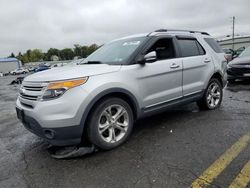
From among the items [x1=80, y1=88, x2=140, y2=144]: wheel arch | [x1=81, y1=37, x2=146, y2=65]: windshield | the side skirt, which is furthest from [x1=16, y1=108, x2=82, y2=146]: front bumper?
[x1=81, y1=37, x2=146, y2=65]: windshield

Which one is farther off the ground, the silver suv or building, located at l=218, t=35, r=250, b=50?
building, located at l=218, t=35, r=250, b=50

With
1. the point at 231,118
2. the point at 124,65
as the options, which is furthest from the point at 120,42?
the point at 231,118

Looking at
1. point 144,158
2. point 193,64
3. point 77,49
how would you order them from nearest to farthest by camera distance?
point 144,158 → point 193,64 → point 77,49

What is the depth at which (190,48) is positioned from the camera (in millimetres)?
4949

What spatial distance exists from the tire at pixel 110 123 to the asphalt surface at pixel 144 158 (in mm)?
157

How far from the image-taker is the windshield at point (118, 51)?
13.2ft

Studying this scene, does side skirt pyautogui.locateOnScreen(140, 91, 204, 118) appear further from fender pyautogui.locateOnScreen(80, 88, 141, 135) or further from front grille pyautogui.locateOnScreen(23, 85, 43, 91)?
front grille pyautogui.locateOnScreen(23, 85, 43, 91)

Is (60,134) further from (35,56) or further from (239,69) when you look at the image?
(35,56)

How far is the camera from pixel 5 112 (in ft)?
23.4

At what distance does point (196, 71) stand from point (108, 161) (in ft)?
8.91

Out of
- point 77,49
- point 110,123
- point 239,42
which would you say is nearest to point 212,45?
point 110,123

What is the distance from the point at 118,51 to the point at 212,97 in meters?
2.57

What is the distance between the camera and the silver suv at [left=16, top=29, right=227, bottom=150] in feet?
10.4

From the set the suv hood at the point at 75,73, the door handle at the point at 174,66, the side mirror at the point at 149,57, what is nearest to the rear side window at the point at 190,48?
the door handle at the point at 174,66
